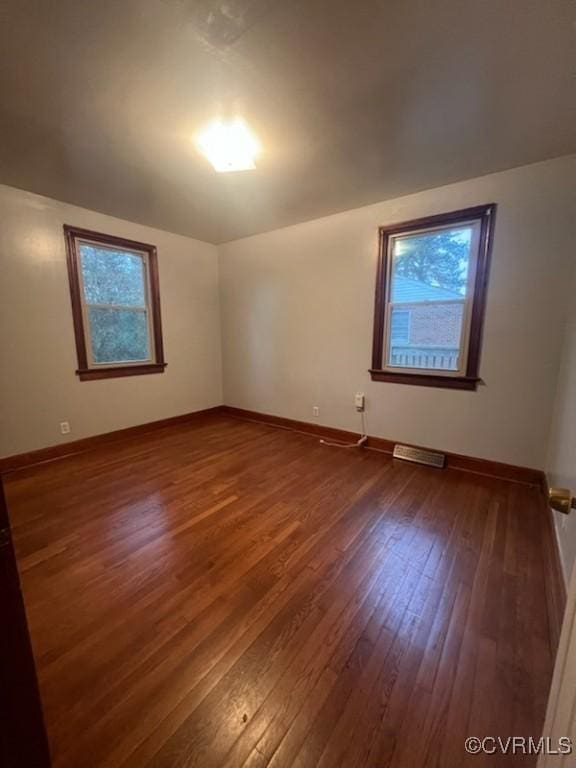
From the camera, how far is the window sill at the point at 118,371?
3.19 m

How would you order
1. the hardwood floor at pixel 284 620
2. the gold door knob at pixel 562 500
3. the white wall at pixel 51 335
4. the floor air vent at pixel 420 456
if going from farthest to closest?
1. the floor air vent at pixel 420 456
2. the white wall at pixel 51 335
3. the hardwood floor at pixel 284 620
4. the gold door knob at pixel 562 500

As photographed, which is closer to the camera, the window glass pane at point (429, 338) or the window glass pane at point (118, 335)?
the window glass pane at point (429, 338)

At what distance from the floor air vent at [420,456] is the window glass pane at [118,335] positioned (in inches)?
124

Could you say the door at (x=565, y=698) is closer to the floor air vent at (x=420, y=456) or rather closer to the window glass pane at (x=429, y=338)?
the floor air vent at (x=420, y=456)

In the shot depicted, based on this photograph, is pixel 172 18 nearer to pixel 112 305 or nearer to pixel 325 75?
pixel 325 75

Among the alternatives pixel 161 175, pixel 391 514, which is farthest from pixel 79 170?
pixel 391 514

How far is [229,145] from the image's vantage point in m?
2.01

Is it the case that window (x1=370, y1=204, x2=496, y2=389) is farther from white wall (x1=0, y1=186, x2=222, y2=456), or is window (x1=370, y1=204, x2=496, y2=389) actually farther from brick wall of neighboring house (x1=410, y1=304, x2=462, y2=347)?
white wall (x1=0, y1=186, x2=222, y2=456)

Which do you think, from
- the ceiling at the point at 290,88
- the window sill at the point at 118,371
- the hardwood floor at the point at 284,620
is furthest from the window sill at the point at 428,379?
the window sill at the point at 118,371

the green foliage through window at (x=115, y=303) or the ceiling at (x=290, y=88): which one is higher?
the ceiling at (x=290, y=88)

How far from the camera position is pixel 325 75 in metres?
1.49

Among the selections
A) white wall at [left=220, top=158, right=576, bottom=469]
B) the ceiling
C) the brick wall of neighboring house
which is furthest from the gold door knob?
the brick wall of neighboring house

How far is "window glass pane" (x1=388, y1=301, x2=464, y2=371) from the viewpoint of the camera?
2684mm

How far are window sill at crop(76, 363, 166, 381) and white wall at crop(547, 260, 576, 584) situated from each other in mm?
3882
